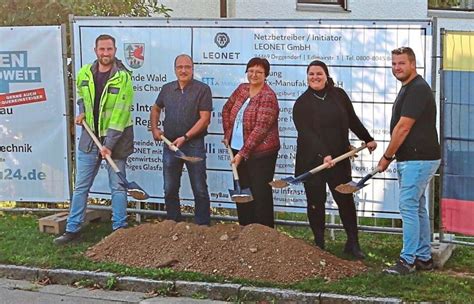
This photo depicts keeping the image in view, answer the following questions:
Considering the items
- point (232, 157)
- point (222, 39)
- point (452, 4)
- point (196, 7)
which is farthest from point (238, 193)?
point (452, 4)

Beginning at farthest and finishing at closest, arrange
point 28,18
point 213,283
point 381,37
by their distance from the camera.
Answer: point 28,18 < point 381,37 < point 213,283

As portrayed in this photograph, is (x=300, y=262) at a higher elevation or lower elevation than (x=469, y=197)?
lower

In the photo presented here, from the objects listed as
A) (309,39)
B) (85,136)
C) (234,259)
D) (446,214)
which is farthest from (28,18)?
(446,214)

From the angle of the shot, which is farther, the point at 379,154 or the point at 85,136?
the point at 85,136

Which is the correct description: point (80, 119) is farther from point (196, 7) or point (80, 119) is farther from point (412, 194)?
point (196, 7)

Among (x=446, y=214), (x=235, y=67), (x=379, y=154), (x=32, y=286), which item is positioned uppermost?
(x=235, y=67)

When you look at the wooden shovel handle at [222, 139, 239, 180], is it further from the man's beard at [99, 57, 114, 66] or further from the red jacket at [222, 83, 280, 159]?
the man's beard at [99, 57, 114, 66]

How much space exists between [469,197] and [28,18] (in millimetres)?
5824

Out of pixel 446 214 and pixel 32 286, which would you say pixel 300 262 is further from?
pixel 32 286

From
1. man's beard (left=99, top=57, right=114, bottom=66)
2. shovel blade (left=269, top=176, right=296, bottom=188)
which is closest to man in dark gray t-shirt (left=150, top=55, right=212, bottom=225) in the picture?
man's beard (left=99, top=57, right=114, bottom=66)

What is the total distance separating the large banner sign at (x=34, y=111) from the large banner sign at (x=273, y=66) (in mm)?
434

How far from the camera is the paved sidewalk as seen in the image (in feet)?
21.4

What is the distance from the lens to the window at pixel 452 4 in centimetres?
1380

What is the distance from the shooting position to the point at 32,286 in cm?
702
